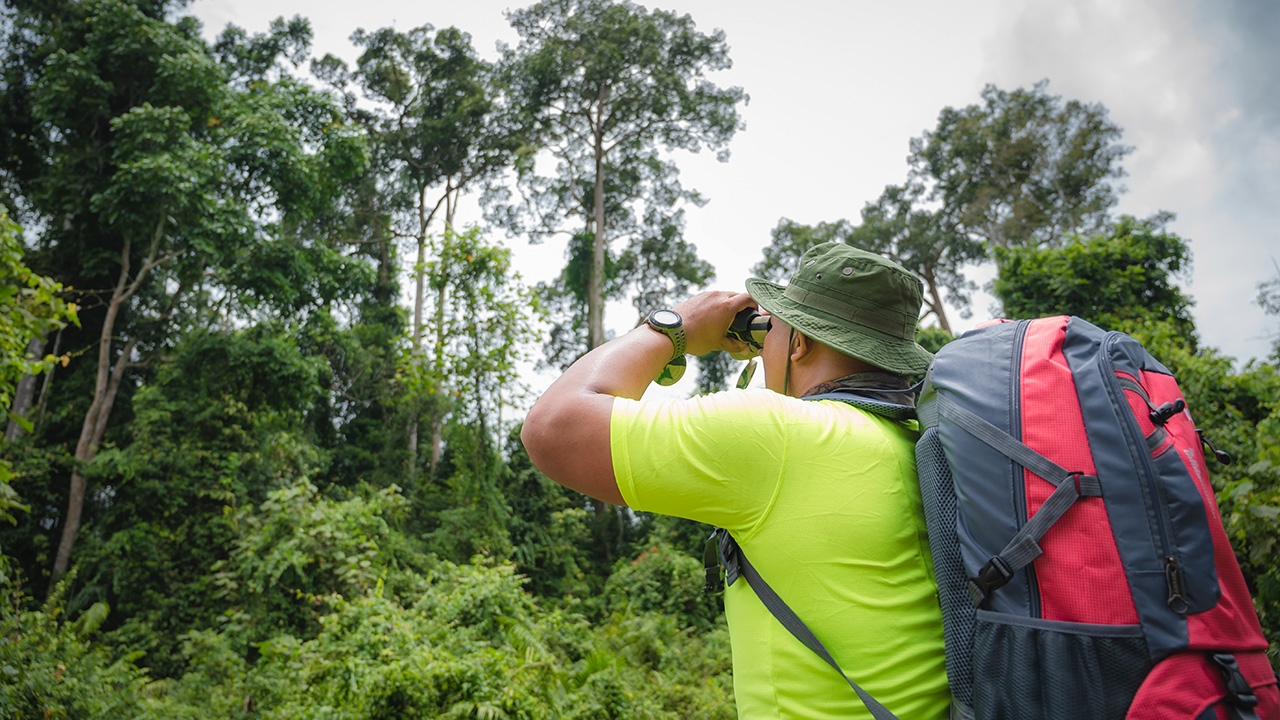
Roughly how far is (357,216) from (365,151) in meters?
5.17

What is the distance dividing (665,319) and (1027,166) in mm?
19274

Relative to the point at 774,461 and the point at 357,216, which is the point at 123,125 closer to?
the point at 357,216

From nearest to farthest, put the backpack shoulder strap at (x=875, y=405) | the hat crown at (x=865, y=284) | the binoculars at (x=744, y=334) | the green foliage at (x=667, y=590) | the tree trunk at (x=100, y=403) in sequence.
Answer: the backpack shoulder strap at (x=875, y=405), the hat crown at (x=865, y=284), the binoculars at (x=744, y=334), the tree trunk at (x=100, y=403), the green foliage at (x=667, y=590)

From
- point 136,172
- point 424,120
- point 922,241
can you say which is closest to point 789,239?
point 922,241

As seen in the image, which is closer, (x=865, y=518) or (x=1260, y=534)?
(x=865, y=518)

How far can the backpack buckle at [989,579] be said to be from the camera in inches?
32.7

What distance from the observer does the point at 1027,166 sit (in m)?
17.3

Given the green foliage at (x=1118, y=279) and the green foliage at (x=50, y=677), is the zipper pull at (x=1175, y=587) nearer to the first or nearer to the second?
the green foliage at (x=50, y=677)

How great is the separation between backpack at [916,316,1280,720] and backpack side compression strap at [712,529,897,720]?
0.11 metres

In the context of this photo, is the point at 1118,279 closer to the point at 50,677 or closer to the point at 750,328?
the point at 750,328

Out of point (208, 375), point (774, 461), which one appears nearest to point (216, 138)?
point (208, 375)

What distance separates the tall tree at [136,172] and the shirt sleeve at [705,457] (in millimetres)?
10203

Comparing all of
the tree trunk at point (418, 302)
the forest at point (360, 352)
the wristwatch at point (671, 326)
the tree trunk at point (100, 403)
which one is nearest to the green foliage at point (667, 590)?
the forest at point (360, 352)

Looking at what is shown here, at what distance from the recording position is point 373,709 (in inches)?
145
